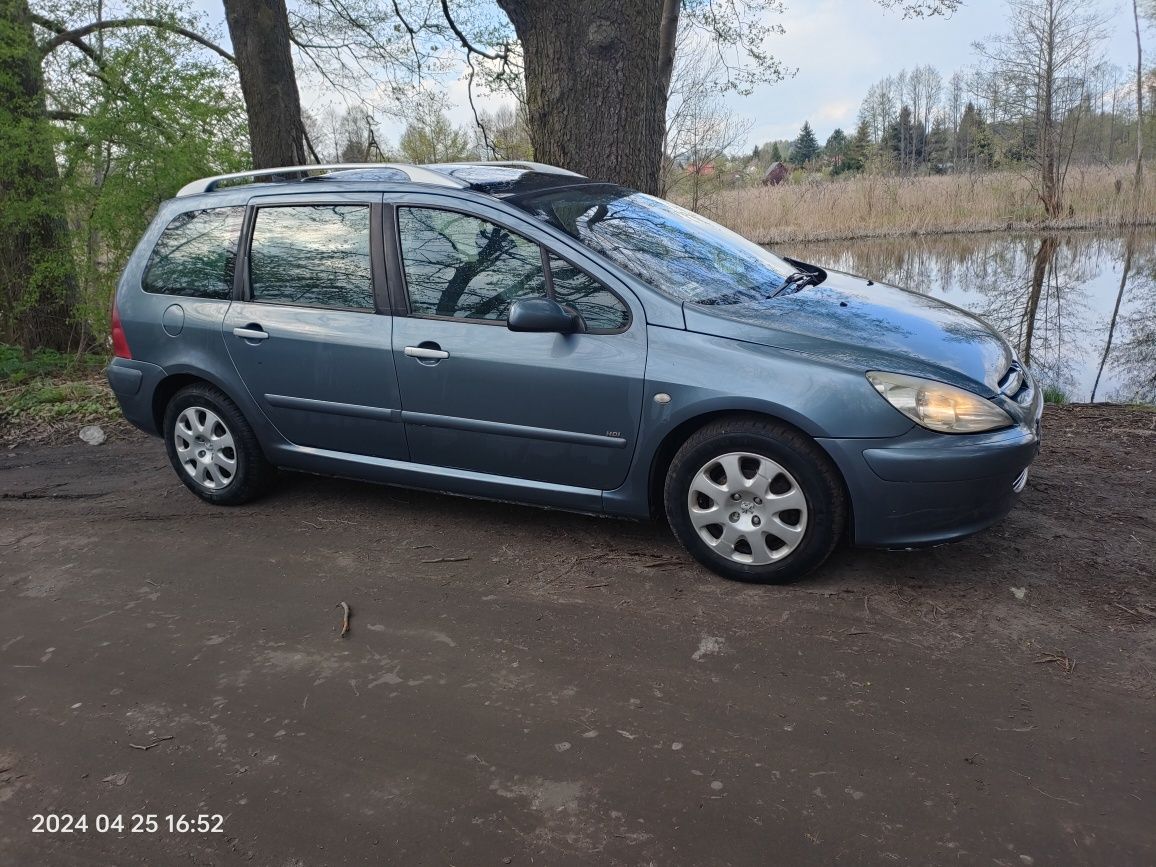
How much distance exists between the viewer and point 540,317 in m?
3.69

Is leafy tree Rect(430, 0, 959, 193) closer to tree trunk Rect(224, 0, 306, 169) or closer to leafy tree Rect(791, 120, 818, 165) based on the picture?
tree trunk Rect(224, 0, 306, 169)

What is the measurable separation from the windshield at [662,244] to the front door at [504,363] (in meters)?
0.23

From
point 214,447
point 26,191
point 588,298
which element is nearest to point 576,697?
point 588,298

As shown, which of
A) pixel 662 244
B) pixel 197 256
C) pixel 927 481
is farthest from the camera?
pixel 197 256

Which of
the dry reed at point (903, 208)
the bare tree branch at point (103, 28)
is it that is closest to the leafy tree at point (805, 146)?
the dry reed at point (903, 208)

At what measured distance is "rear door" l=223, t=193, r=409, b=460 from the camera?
4.30m

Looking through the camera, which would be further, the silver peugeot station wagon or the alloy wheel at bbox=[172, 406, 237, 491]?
the alloy wheel at bbox=[172, 406, 237, 491]

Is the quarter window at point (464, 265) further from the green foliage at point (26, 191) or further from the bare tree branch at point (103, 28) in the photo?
the bare tree branch at point (103, 28)

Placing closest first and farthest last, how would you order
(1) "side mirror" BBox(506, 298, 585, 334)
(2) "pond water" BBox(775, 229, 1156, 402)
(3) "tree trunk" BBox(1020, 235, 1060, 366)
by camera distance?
(1) "side mirror" BBox(506, 298, 585, 334) < (2) "pond water" BBox(775, 229, 1156, 402) < (3) "tree trunk" BBox(1020, 235, 1060, 366)

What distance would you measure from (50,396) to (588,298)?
6.38 metres

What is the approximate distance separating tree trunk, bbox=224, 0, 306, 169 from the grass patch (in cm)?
269

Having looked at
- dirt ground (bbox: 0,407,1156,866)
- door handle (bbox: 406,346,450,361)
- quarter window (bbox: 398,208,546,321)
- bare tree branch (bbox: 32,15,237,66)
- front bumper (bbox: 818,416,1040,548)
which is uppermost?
bare tree branch (bbox: 32,15,237,66)

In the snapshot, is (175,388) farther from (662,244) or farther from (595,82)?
(595,82)

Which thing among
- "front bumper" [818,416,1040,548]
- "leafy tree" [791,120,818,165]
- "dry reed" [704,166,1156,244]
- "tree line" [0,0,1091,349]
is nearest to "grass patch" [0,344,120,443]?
"tree line" [0,0,1091,349]
